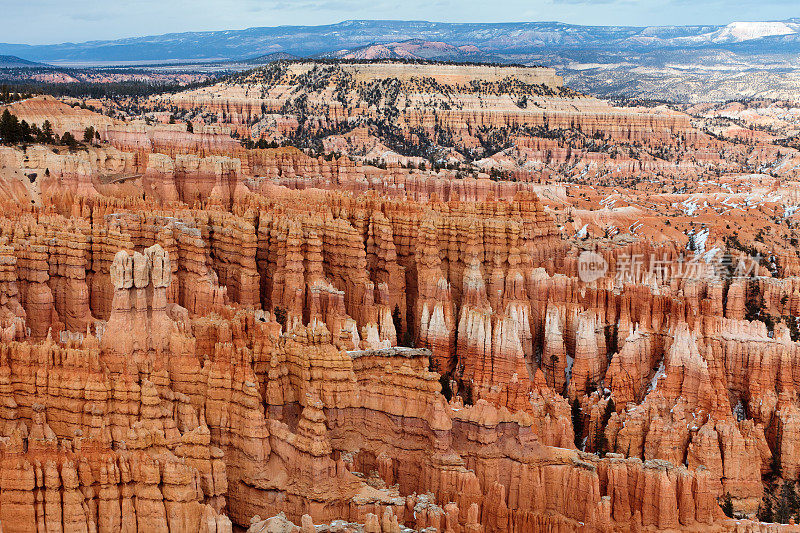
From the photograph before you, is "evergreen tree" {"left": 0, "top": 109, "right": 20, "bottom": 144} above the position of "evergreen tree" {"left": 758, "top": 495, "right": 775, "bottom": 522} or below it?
above

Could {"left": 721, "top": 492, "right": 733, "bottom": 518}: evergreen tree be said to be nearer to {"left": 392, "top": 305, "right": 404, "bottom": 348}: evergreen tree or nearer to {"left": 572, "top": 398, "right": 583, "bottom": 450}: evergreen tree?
{"left": 572, "top": 398, "right": 583, "bottom": 450}: evergreen tree

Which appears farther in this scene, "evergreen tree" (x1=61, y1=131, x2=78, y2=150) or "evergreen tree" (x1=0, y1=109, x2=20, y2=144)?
"evergreen tree" (x1=61, y1=131, x2=78, y2=150)

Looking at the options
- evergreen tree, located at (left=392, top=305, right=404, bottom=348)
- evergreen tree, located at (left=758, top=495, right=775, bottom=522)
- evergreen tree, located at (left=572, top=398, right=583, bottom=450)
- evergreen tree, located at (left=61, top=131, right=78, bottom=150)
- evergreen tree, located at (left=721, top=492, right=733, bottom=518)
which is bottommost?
evergreen tree, located at (left=758, top=495, right=775, bottom=522)

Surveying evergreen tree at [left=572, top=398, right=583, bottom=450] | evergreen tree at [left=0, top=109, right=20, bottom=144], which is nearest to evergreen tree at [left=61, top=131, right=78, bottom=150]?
evergreen tree at [left=0, top=109, right=20, bottom=144]

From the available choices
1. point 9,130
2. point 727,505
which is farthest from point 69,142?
point 727,505

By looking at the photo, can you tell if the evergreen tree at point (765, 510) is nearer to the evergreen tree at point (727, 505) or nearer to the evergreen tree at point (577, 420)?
the evergreen tree at point (727, 505)

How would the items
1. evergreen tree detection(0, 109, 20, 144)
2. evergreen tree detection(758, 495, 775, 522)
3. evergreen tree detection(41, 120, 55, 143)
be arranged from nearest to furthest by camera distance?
evergreen tree detection(758, 495, 775, 522) < evergreen tree detection(0, 109, 20, 144) < evergreen tree detection(41, 120, 55, 143)

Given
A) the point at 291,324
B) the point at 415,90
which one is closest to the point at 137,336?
the point at 291,324

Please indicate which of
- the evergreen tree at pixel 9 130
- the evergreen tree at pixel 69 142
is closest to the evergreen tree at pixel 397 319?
the evergreen tree at pixel 69 142

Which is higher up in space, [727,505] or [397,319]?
[397,319]

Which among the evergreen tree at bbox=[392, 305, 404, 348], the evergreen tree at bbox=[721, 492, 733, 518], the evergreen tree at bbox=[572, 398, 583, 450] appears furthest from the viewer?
the evergreen tree at bbox=[392, 305, 404, 348]

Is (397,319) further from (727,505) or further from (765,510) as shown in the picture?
(765,510)
